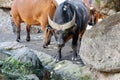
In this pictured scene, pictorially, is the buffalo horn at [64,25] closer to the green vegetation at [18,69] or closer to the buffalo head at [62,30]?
the buffalo head at [62,30]

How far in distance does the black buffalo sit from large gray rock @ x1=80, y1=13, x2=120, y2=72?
1.46m

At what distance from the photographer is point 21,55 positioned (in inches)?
370

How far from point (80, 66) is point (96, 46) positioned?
173 centimetres

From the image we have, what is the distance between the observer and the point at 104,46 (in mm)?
6742

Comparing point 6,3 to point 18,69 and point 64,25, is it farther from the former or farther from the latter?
point 64,25

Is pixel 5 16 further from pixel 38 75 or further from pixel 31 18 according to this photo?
pixel 38 75

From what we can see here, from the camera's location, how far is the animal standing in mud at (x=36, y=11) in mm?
10406

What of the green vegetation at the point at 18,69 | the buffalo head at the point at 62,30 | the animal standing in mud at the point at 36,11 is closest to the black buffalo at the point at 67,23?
the buffalo head at the point at 62,30

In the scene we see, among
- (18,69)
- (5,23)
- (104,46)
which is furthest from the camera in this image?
(5,23)

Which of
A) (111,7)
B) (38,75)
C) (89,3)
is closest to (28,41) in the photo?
(89,3)

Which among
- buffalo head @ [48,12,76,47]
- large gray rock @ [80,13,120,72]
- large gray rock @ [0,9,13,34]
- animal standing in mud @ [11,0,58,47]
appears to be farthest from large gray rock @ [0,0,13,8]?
large gray rock @ [80,13,120,72]

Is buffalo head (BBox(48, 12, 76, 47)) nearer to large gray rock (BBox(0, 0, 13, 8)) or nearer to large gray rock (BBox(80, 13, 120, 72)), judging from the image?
large gray rock (BBox(80, 13, 120, 72))

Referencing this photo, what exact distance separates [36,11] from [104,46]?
437 centimetres

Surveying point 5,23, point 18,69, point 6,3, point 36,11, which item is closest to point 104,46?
point 18,69
